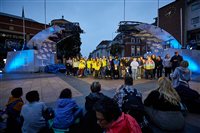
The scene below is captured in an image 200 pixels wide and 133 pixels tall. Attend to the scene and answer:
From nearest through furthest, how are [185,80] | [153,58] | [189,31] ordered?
[185,80] → [153,58] → [189,31]

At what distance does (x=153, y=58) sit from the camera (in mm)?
16328

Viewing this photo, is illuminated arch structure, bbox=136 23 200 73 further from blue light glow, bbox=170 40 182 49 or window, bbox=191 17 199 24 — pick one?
window, bbox=191 17 199 24

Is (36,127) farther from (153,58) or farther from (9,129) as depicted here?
(153,58)

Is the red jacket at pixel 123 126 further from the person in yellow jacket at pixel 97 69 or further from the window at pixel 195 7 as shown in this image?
the window at pixel 195 7

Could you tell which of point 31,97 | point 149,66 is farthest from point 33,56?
point 31,97

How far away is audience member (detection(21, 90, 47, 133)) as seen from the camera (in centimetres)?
428

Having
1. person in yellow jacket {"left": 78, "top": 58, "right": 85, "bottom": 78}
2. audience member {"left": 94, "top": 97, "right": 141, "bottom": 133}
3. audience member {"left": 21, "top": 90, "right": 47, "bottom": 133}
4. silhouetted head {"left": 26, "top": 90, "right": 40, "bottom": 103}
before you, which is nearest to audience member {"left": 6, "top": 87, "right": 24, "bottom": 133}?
audience member {"left": 21, "top": 90, "right": 47, "bottom": 133}

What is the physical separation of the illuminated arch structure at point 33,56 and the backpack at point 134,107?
23.1m

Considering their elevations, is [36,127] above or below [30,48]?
below

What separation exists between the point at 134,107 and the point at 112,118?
6.91ft

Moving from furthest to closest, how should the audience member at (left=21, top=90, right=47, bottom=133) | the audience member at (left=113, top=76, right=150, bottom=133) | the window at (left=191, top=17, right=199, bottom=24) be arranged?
the window at (left=191, top=17, right=199, bottom=24) → the audience member at (left=21, top=90, right=47, bottom=133) → the audience member at (left=113, top=76, right=150, bottom=133)

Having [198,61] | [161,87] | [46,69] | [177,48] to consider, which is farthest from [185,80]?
[46,69]

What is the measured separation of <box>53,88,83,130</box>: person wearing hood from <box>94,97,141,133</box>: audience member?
2.42 m

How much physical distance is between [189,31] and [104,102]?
158 feet
